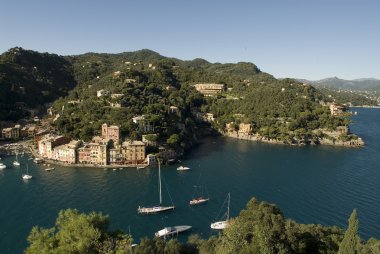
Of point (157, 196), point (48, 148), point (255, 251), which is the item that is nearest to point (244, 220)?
point (255, 251)

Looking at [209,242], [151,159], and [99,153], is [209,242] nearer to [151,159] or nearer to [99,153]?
[151,159]

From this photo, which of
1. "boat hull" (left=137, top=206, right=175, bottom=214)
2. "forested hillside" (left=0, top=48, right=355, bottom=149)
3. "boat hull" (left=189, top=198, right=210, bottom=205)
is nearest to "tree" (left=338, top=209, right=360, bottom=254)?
"boat hull" (left=137, top=206, right=175, bottom=214)

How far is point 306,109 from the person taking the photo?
78.9 m

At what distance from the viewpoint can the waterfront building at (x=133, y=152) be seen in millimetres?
48312

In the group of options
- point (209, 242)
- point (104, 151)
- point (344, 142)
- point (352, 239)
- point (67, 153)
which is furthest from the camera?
point (344, 142)

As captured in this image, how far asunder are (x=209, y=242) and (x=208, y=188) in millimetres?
20033

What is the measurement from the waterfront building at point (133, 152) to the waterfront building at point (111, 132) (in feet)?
10.8

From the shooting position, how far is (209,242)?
63.5ft

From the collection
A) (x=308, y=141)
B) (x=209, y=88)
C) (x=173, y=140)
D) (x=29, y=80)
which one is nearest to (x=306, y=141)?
(x=308, y=141)

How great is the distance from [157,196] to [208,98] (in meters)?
59.5

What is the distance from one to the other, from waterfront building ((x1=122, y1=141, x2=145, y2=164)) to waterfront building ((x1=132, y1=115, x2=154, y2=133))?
6.41m

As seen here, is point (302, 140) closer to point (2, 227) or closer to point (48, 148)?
point (48, 148)

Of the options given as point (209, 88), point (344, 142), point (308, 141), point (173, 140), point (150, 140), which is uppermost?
point (209, 88)

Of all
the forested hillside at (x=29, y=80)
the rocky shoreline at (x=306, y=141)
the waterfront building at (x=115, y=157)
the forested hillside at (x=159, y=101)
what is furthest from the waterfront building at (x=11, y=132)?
the rocky shoreline at (x=306, y=141)
